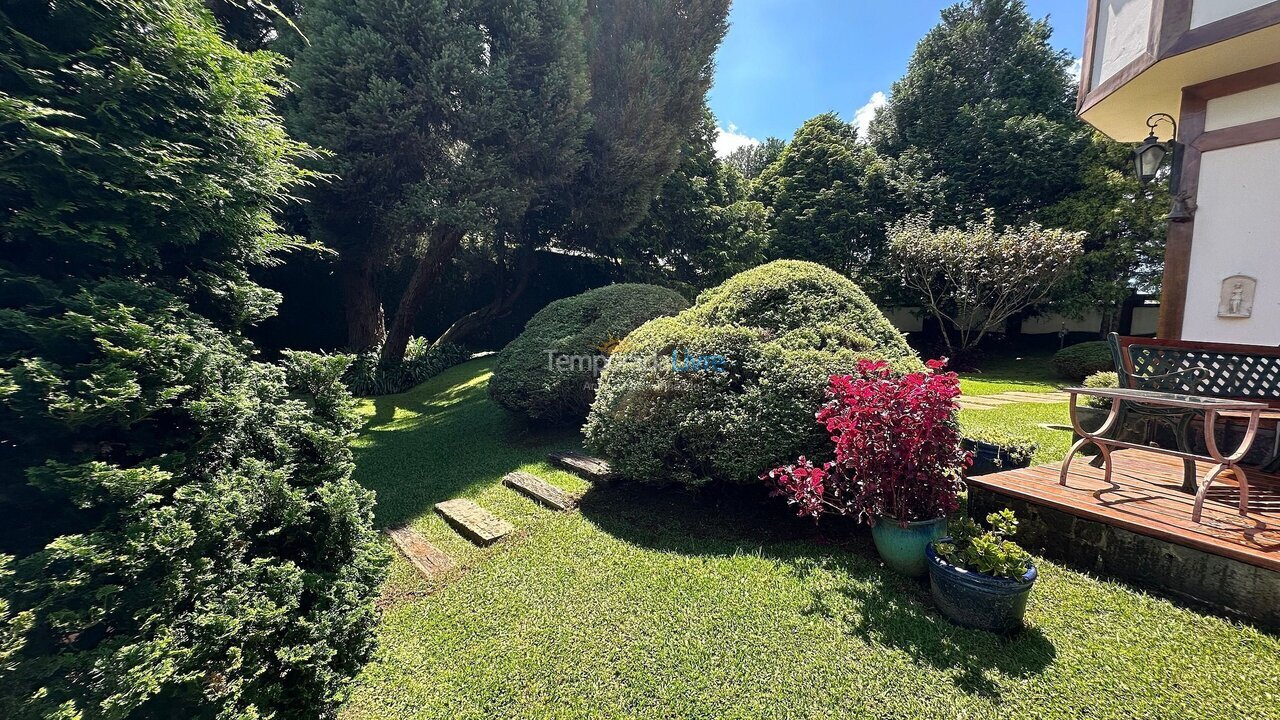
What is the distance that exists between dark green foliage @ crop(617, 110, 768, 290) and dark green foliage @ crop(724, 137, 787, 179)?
31.7ft

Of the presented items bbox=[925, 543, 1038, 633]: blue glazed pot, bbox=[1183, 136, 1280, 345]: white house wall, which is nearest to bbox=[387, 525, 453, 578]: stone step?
bbox=[925, 543, 1038, 633]: blue glazed pot

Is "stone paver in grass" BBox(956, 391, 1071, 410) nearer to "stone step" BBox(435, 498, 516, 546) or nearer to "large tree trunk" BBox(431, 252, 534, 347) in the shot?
"stone step" BBox(435, 498, 516, 546)

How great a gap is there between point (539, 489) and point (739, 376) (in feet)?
7.61

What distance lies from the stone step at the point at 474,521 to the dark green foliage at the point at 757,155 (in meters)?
21.0

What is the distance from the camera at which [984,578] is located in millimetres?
2344

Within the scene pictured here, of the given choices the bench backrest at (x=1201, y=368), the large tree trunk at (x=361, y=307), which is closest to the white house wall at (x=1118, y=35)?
the bench backrest at (x=1201, y=368)

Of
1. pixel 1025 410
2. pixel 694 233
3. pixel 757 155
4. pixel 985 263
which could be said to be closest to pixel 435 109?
pixel 694 233

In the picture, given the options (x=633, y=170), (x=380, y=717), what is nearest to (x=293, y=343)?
(x=633, y=170)

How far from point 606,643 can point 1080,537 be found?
303 cm

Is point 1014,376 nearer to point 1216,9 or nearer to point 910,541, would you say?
point 1216,9

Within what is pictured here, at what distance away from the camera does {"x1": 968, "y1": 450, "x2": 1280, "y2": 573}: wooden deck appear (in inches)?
95.1

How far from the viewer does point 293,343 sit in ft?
36.9

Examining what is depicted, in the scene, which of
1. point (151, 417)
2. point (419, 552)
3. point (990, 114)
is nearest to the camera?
point (151, 417)

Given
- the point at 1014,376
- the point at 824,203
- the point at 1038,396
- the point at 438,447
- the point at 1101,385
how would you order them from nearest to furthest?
the point at 1101,385 → the point at 438,447 → the point at 1038,396 → the point at 1014,376 → the point at 824,203
